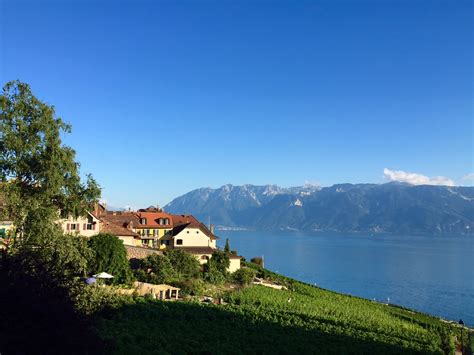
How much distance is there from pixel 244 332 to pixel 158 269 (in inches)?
743

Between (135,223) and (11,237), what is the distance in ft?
156

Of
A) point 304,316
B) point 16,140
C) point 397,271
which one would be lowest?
point 397,271

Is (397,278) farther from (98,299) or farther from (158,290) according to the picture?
(98,299)

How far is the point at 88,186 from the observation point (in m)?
32.1

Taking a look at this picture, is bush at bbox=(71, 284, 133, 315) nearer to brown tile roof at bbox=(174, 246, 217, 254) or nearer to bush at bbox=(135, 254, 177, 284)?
bush at bbox=(135, 254, 177, 284)

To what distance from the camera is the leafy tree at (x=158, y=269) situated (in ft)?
146

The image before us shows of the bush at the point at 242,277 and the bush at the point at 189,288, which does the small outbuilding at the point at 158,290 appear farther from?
the bush at the point at 242,277

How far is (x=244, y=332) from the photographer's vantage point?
29328 mm

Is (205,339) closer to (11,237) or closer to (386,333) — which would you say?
(11,237)

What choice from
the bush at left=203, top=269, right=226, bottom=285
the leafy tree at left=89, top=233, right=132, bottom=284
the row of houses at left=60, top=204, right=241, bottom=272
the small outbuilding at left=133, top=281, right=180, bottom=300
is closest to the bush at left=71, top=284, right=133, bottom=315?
the small outbuilding at left=133, top=281, right=180, bottom=300

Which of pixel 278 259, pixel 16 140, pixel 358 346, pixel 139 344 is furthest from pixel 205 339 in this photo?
pixel 278 259

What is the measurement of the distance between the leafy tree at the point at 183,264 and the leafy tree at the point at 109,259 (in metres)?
7.22

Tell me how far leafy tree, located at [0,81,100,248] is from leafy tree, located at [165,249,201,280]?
2023 cm

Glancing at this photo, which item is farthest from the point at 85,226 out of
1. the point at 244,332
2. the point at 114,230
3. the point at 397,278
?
the point at 397,278
